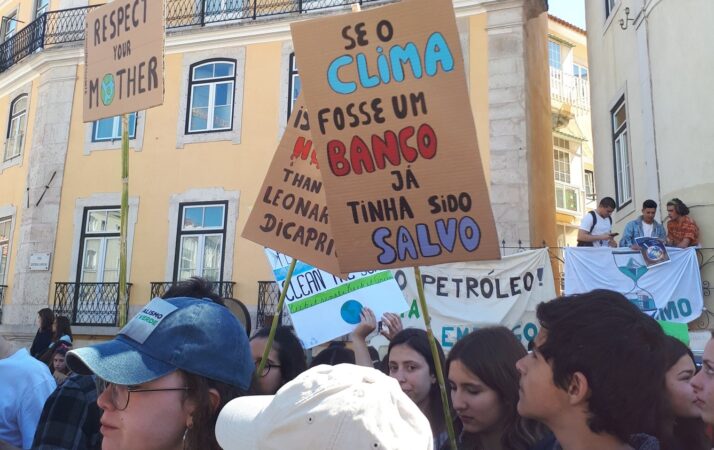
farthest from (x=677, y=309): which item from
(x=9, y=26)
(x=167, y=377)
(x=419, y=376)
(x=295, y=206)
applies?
(x=9, y=26)

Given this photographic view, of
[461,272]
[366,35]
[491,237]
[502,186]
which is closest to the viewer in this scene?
Result: [491,237]

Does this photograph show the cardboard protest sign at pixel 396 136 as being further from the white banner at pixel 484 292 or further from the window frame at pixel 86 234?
the window frame at pixel 86 234

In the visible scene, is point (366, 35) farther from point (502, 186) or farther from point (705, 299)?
point (502, 186)

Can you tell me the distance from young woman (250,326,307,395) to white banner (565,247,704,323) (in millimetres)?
6307

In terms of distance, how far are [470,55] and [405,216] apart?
1074 centimetres

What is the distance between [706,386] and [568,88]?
2438 centimetres

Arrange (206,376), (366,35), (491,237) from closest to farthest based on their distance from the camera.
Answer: (206,376), (491,237), (366,35)

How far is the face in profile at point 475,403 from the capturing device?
119 inches

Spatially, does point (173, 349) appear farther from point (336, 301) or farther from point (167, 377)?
point (336, 301)

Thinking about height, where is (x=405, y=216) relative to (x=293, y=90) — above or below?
below

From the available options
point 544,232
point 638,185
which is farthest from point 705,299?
point 544,232

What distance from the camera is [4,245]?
16969 mm

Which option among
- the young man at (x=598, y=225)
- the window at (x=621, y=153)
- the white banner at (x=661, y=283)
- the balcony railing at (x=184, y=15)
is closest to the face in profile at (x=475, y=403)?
the white banner at (x=661, y=283)

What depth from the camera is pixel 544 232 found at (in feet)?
50.0
